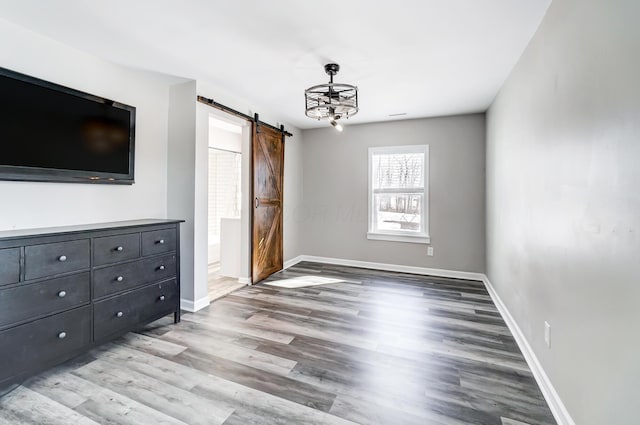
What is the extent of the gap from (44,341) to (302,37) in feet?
9.14

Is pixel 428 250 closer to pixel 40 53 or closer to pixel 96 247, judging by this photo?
pixel 96 247

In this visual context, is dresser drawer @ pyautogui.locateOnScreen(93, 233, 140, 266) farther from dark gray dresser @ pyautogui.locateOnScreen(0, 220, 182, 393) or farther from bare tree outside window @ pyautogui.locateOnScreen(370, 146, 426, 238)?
bare tree outside window @ pyautogui.locateOnScreen(370, 146, 426, 238)

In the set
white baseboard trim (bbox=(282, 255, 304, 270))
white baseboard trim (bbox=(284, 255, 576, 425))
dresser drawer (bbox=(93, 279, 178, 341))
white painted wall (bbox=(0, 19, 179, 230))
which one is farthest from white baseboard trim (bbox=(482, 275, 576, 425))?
white painted wall (bbox=(0, 19, 179, 230))

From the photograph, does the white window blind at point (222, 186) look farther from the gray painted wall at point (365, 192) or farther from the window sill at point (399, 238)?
the window sill at point (399, 238)

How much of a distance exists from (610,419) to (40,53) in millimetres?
4090

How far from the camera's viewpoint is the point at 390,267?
493 cm

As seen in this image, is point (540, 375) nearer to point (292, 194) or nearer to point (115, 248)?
point (115, 248)

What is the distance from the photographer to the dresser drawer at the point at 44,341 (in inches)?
67.9

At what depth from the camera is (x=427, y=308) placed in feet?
10.7

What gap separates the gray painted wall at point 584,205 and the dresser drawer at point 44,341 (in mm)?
3024

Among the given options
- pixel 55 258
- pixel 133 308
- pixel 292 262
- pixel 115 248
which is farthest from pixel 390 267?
pixel 55 258

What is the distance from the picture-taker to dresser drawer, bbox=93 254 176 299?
7.24ft

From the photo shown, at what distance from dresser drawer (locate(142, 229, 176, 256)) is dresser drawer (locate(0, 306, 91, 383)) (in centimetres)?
62

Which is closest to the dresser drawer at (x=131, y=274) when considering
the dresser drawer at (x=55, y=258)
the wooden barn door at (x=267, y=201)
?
the dresser drawer at (x=55, y=258)
